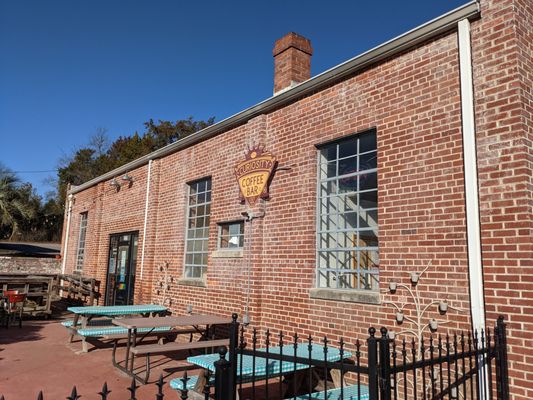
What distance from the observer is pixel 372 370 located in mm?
2873

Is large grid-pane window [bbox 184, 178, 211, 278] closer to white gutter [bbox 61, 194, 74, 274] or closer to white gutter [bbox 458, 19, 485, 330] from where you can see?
white gutter [bbox 458, 19, 485, 330]

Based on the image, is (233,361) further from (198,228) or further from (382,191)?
(198,228)

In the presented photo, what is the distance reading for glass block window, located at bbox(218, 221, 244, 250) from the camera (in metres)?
8.55

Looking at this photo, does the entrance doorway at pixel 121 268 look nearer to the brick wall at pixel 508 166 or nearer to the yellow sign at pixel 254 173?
the yellow sign at pixel 254 173

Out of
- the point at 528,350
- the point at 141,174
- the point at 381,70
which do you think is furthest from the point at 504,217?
the point at 141,174

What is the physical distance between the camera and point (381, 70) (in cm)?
614

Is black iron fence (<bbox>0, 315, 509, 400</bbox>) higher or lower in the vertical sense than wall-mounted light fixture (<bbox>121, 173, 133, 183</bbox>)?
lower

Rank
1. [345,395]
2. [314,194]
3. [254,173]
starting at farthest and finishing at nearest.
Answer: [254,173] < [314,194] < [345,395]

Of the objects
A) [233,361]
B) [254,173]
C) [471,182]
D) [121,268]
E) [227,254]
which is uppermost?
[254,173]

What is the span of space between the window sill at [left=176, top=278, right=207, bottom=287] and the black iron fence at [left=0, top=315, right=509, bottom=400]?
8.37 ft

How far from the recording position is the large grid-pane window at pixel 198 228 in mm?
9648

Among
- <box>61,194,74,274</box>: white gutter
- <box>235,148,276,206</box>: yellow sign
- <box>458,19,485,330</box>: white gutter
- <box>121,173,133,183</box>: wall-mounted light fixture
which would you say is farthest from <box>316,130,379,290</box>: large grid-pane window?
<box>61,194,74,274</box>: white gutter

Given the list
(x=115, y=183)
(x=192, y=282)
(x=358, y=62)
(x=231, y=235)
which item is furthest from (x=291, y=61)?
(x=115, y=183)

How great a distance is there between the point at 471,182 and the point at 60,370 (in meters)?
6.58
